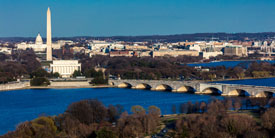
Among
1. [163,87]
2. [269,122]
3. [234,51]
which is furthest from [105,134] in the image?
[234,51]

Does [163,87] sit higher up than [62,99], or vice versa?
[163,87]

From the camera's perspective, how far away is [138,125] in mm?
22750

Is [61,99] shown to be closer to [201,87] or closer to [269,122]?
[201,87]

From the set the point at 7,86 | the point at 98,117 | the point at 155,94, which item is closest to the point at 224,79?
the point at 155,94

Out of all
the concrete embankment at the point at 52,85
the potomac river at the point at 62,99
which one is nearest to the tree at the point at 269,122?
the potomac river at the point at 62,99

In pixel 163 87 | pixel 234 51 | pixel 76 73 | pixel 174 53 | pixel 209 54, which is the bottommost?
pixel 163 87

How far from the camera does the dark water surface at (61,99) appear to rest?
29764 mm

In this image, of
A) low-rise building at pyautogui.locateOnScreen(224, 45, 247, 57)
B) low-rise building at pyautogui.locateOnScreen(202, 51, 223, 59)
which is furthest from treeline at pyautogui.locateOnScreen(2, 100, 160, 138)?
low-rise building at pyautogui.locateOnScreen(224, 45, 247, 57)

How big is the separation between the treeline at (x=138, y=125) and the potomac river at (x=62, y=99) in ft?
9.38

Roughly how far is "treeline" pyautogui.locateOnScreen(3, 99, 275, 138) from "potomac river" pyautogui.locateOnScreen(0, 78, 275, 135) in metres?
2.86

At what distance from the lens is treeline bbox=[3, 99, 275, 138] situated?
21156 millimetres

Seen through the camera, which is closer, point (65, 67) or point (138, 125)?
point (138, 125)

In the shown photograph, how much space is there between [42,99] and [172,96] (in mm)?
7467

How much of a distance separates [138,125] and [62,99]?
14.1 m
